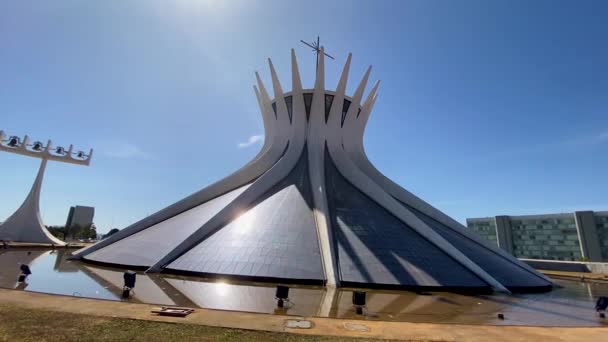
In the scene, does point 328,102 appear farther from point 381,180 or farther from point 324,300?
point 324,300

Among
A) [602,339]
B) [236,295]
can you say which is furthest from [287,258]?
[602,339]

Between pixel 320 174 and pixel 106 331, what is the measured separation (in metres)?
16.8

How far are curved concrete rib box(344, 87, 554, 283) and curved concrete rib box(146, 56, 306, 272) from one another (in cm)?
461

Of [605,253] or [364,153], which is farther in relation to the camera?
[605,253]

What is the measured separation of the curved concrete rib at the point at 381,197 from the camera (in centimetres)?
1414

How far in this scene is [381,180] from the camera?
2500 centimetres

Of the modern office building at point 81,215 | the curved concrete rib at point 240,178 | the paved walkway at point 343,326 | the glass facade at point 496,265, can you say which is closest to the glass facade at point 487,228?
the glass facade at point 496,265

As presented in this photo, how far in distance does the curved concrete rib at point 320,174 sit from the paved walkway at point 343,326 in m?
5.70

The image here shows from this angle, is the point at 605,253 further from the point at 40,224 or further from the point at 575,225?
the point at 40,224

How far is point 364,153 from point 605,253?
4957 cm

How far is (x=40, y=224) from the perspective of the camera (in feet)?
115

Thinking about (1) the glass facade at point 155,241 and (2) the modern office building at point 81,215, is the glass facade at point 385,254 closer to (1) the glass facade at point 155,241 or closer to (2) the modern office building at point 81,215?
(1) the glass facade at point 155,241

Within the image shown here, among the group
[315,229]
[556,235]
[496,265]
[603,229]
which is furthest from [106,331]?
[556,235]

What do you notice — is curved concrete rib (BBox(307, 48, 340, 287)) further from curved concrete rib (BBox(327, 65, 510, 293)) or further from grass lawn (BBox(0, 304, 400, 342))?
grass lawn (BBox(0, 304, 400, 342))
